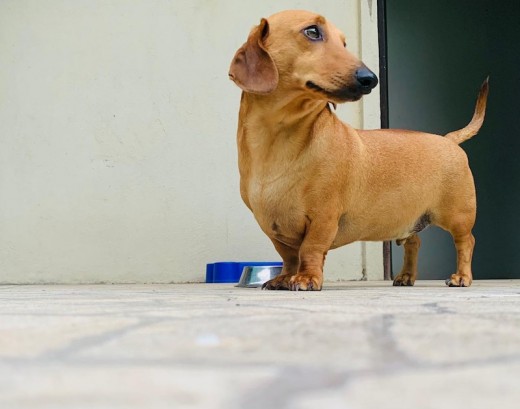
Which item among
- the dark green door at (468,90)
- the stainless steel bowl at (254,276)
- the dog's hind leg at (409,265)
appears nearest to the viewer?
the stainless steel bowl at (254,276)

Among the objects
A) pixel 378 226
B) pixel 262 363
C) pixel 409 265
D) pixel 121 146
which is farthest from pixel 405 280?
pixel 262 363

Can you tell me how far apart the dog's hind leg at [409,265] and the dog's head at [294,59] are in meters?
1.15

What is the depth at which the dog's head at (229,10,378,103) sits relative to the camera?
1.99m

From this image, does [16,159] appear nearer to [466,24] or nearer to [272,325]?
[272,325]

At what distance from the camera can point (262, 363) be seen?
473 mm

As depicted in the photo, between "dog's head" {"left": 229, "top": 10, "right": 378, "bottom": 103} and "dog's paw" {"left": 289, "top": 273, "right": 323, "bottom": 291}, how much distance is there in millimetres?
523

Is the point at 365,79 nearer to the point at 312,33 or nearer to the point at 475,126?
the point at 312,33

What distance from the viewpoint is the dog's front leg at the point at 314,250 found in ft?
6.46

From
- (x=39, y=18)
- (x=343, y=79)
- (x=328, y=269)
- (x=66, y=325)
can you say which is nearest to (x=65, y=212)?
(x=39, y=18)

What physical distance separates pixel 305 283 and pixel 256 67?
686 mm

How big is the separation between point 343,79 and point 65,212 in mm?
2252

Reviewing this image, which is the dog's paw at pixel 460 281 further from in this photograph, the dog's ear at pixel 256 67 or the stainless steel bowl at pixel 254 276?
the dog's ear at pixel 256 67

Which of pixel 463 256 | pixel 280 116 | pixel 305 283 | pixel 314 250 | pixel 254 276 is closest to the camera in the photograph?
pixel 305 283

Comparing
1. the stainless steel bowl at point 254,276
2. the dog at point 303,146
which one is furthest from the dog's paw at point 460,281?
the stainless steel bowl at point 254,276
